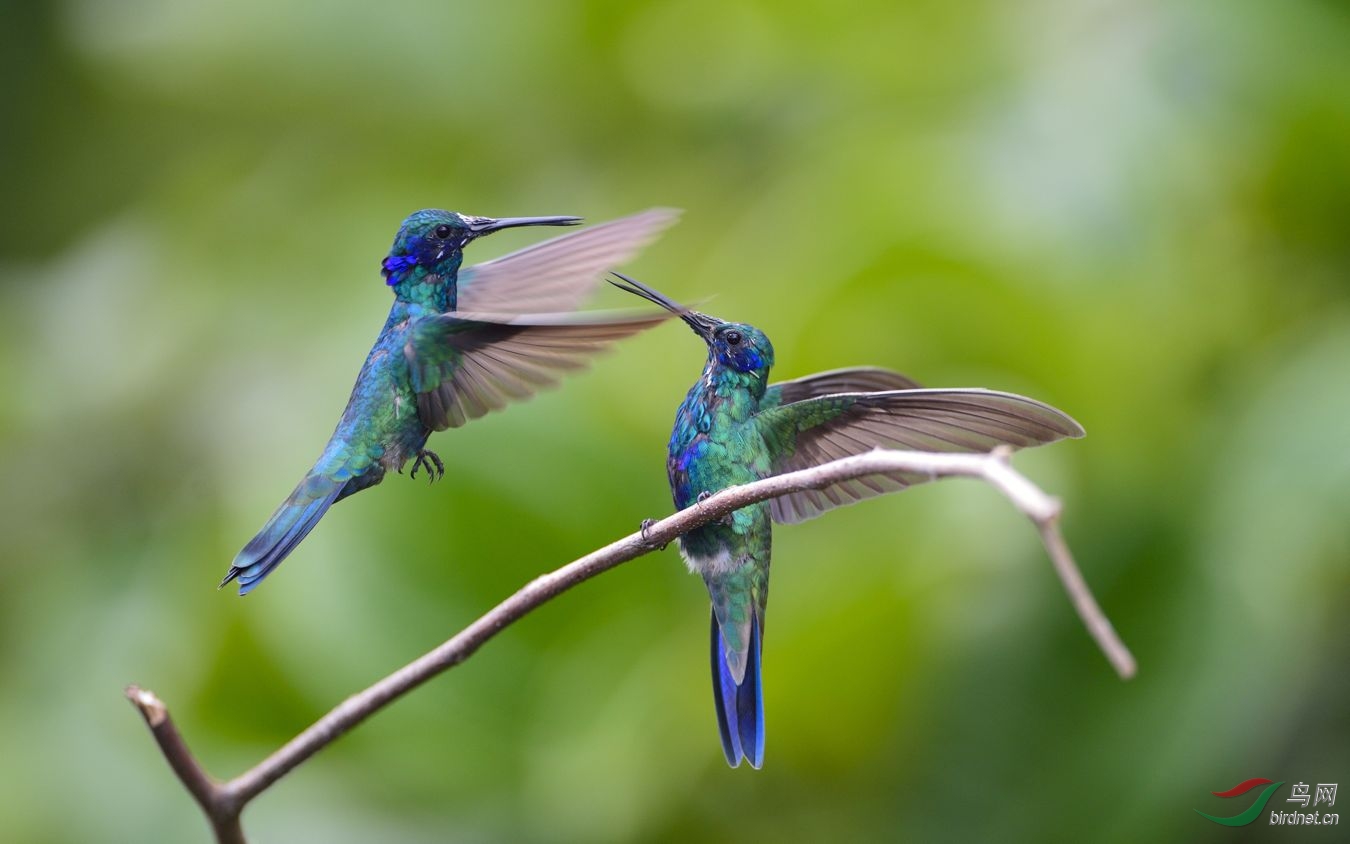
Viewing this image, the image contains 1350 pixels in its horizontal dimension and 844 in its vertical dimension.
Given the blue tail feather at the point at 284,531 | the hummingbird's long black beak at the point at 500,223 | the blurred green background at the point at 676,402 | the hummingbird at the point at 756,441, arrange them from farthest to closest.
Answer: the blurred green background at the point at 676,402
the hummingbird at the point at 756,441
the hummingbird's long black beak at the point at 500,223
the blue tail feather at the point at 284,531

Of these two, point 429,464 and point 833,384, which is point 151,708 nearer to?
point 429,464

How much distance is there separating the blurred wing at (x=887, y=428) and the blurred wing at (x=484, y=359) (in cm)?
15

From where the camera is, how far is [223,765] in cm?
224

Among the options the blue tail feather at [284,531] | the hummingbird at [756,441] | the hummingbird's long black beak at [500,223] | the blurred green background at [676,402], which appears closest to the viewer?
the blue tail feather at [284,531]

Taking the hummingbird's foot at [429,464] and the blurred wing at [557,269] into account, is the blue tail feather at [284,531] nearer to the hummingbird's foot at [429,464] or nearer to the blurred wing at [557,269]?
the hummingbird's foot at [429,464]

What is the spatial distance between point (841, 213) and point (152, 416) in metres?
1.49

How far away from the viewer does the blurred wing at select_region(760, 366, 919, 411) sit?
2.75 ft

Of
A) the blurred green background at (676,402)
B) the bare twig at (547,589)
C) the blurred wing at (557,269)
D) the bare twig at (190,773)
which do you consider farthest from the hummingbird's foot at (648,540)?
the blurred green background at (676,402)

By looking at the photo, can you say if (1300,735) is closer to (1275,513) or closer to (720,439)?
(1275,513)

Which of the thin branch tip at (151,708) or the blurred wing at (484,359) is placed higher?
the blurred wing at (484,359)

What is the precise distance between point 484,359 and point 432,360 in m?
0.03

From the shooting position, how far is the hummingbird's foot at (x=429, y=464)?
638mm

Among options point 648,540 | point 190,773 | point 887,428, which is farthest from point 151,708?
point 887,428

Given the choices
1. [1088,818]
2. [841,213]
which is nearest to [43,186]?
[841,213]
